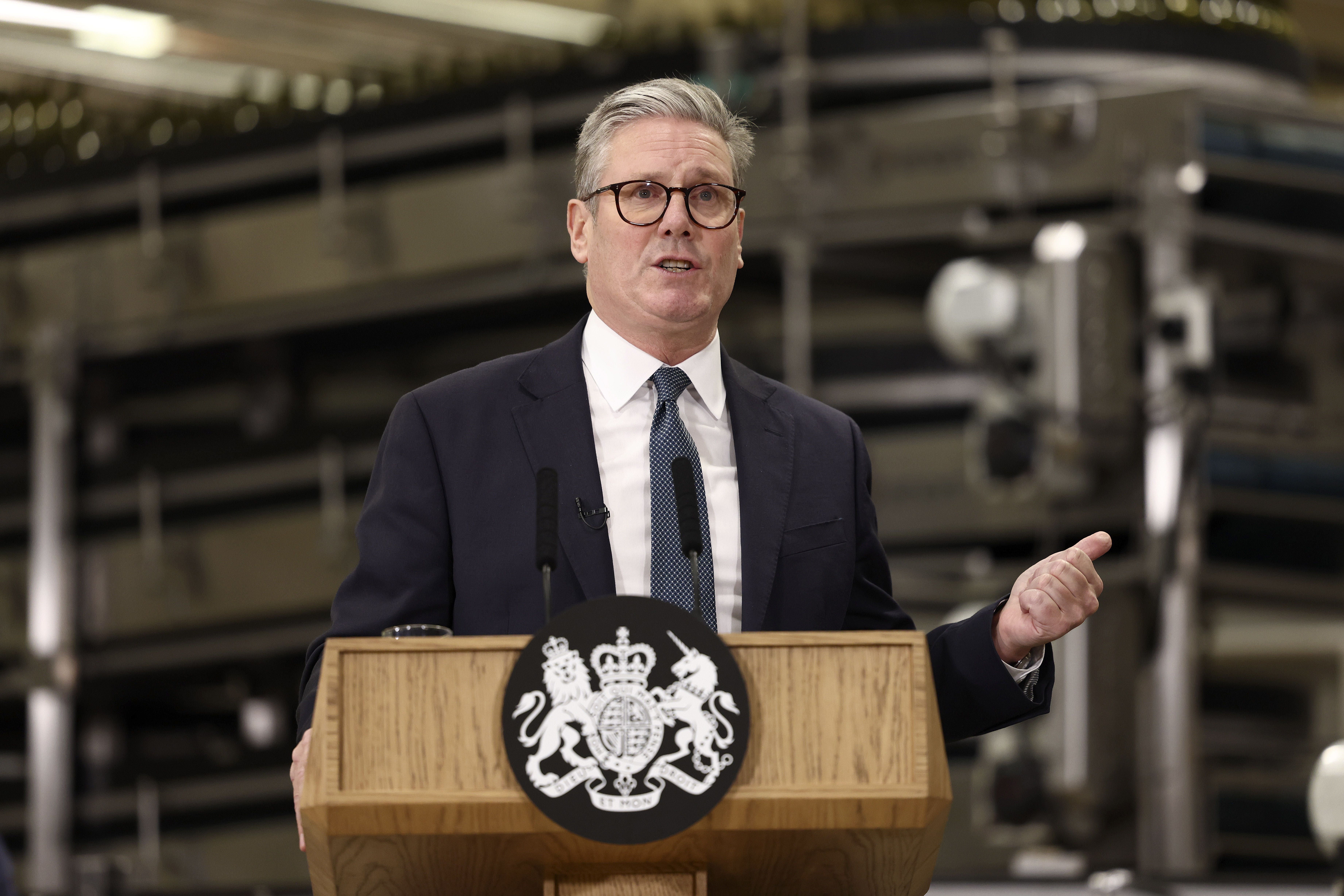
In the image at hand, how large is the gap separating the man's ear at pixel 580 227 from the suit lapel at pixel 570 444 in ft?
0.25

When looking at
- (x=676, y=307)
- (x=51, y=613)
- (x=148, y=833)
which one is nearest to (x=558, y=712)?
(x=676, y=307)

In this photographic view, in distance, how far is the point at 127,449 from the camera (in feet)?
20.0

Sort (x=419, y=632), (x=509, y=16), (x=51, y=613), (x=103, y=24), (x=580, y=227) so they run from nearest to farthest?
(x=419, y=632) → (x=580, y=227) → (x=51, y=613) → (x=103, y=24) → (x=509, y=16)

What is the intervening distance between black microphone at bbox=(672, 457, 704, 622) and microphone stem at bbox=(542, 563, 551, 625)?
12 cm

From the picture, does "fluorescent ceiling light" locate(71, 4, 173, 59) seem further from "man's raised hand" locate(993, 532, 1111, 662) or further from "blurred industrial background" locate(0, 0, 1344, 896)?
"man's raised hand" locate(993, 532, 1111, 662)

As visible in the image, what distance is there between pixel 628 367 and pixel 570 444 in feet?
0.39

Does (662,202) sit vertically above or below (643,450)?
above

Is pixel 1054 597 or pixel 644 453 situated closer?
pixel 1054 597

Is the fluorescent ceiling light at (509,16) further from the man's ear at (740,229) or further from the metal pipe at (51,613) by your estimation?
the man's ear at (740,229)

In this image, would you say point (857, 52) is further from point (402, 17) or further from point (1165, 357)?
point (402, 17)

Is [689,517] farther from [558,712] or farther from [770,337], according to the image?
[770,337]

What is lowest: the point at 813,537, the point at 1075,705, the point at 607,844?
the point at 1075,705

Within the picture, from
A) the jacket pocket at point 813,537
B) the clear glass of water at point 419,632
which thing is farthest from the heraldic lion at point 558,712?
the jacket pocket at point 813,537

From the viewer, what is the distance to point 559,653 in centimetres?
134
